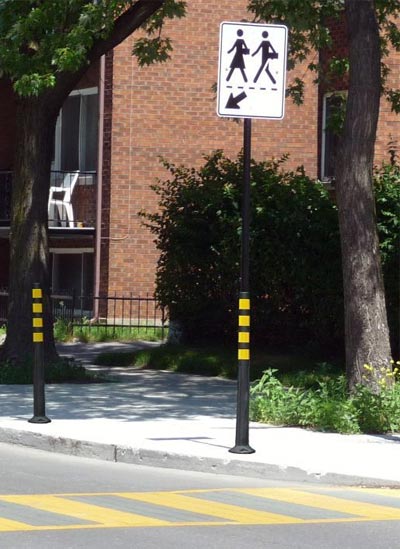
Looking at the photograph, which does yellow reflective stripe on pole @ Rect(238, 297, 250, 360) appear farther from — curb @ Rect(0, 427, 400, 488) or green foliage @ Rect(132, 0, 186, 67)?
green foliage @ Rect(132, 0, 186, 67)

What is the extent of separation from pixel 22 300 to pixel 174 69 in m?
11.3

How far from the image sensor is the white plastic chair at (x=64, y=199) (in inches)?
1209

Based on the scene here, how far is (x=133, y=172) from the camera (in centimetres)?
2983

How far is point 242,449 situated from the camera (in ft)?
40.3

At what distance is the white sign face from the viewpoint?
12.5m

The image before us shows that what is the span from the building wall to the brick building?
0.02 metres

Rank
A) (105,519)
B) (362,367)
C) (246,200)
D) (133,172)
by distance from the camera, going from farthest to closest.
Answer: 1. (133,172)
2. (362,367)
3. (246,200)
4. (105,519)

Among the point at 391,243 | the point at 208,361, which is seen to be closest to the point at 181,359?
the point at 208,361

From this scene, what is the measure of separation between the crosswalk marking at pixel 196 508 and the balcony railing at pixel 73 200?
1969 centimetres

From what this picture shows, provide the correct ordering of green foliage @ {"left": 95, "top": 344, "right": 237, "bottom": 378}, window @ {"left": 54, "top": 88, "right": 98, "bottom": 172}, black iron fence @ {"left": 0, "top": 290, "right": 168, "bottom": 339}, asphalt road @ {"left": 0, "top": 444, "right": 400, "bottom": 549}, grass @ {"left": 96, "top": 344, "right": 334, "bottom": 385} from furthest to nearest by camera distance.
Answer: window @ {"left": 54, "top": 88, "right": 98, "bottom": 172}, black iron fence @ {"left": 0, "top": 290, "right": 168, "bottom": 339}, green foliage @ {"left": 95, "top": 344, "right": 237, "bottom": 378}, grass @ {"left": 96, "top": 344, "right": 334, "bottom": 385}, asphalt road @ {"left": 0, "top": 444, "right": 400, "bottom": 549}

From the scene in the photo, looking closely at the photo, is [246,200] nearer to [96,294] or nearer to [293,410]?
[293,410]

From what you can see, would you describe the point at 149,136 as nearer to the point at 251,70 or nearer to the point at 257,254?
the point at 257,254

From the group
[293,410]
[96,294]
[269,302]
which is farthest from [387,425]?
[96,294]

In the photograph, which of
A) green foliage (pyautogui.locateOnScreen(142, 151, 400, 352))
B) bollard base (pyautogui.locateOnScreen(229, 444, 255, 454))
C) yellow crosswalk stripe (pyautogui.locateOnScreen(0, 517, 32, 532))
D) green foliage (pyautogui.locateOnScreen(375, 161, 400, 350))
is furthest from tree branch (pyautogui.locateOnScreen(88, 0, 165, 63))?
yellow crosswalk stripe (pyautogui.locateOnScreen(0, 517, 32, 532))
